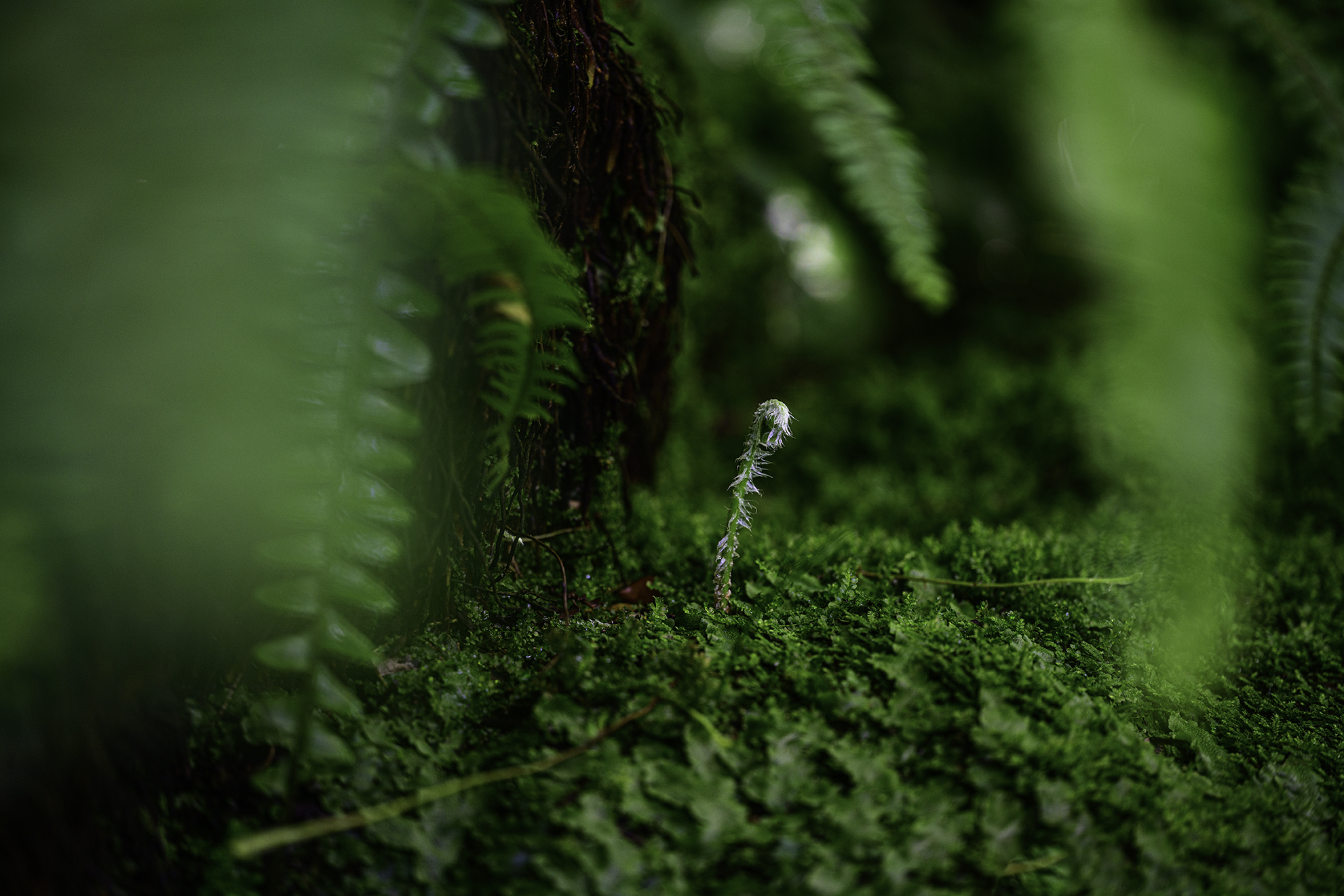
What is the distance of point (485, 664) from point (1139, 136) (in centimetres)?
125

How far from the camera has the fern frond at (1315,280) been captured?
1.26 meters

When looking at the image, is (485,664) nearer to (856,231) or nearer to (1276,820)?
(1276,820)

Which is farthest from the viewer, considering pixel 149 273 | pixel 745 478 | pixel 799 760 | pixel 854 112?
pixel 854 112

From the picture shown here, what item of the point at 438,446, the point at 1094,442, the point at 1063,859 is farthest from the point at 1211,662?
the point at 438,446

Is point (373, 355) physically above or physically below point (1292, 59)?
Result: below

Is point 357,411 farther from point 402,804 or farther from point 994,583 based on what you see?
point 994,583

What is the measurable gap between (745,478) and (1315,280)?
115cm

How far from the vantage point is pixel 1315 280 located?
126 centimetres

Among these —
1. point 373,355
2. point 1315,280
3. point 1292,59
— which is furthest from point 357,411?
point 1292,59

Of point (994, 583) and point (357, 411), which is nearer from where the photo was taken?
point (357, 411)

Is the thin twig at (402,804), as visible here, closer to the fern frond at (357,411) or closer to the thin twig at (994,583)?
the fern frond at (357,411)

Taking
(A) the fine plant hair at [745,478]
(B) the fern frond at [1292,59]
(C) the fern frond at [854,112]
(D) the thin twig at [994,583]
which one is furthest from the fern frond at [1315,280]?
(A) the fine plant hair at [745,478]

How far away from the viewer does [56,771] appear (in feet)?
2.58

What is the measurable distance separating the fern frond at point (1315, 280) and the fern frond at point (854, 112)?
642 millimetres
